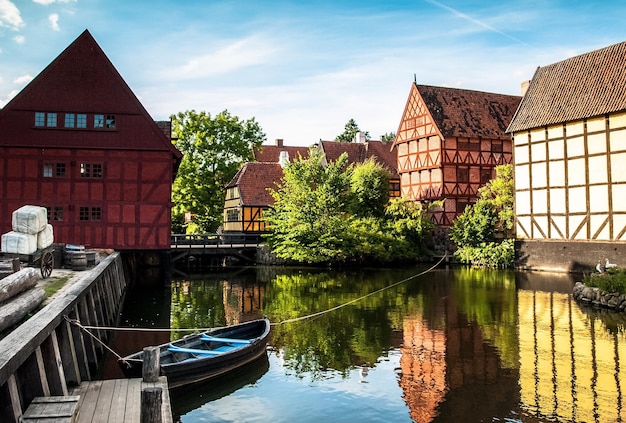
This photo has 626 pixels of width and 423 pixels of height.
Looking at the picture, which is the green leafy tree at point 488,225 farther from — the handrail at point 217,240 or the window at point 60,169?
the window at point 60,169

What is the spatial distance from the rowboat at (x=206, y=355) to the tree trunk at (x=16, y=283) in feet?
7.84

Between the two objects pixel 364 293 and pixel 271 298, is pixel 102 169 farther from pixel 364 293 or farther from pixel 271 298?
pixel 364 293

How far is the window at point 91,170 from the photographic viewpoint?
27375 millimetres

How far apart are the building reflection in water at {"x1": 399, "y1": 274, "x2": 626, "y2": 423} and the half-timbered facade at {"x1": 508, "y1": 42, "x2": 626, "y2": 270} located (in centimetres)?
1094

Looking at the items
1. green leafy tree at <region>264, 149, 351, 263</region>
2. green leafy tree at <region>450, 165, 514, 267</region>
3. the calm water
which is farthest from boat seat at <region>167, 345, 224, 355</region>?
green leafy tree at <region>450, 165, 514, 267</region>

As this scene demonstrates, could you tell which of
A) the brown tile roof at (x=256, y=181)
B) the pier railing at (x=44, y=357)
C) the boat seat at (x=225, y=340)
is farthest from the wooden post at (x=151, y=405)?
the brown tile roof at (x=256, y=181)

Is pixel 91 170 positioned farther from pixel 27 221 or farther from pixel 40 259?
pixel 40 259

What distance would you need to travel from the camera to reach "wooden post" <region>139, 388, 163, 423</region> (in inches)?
289

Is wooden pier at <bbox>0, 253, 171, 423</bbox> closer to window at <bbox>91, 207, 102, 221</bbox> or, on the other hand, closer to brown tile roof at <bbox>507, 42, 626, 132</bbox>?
window at <bbox>91, 207, 102, 221</bbox>

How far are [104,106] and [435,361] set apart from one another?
68.1ft

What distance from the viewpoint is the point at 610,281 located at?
845 inches

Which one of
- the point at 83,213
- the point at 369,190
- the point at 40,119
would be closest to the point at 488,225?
the point at 369,190

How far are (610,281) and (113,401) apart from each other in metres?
19.1

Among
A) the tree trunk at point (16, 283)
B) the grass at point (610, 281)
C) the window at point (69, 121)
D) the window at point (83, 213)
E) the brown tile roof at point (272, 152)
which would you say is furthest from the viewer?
the brown tile roof at point (272, 152)
